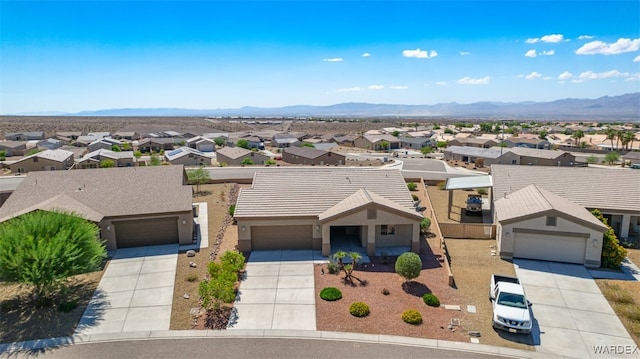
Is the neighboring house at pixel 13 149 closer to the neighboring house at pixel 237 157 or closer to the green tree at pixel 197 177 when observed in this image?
the neighboring house at pixel 237 157

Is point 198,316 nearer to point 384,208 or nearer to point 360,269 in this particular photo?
point 360,269

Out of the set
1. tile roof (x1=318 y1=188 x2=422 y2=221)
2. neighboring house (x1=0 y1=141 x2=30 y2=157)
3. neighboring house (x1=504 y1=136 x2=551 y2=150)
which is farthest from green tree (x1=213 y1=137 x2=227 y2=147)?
tile roof (x1=318 y1=188 x2=422 y2=221)

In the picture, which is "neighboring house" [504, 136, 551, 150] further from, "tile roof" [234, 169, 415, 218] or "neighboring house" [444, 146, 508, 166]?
"tile roof" [234, 169, 415, 218]

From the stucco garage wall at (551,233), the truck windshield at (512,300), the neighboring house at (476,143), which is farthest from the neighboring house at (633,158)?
the truck windshield at (512,300)

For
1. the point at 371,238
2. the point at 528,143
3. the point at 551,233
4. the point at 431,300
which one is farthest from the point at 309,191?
the point at 528,143

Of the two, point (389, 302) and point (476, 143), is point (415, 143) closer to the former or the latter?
point (476, 143)
